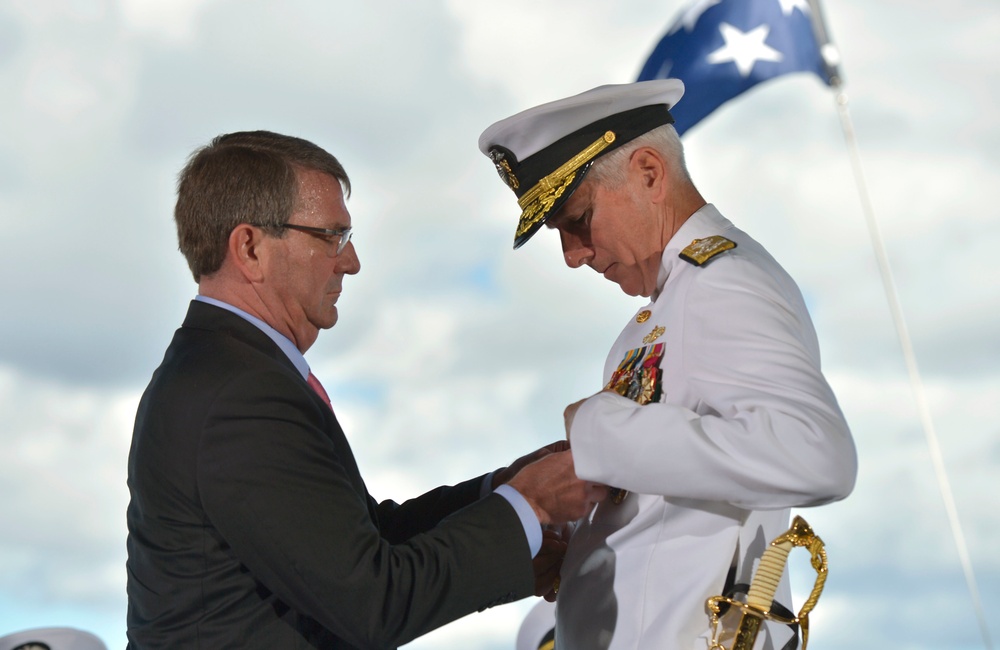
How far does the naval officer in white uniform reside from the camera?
1521mm

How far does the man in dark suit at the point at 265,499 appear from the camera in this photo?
1.69m

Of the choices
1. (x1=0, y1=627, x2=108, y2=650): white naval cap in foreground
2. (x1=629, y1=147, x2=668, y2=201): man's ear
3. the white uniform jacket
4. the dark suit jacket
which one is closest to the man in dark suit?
the dark suit jacket

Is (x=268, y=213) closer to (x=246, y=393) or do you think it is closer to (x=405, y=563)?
(x=246, y=393)

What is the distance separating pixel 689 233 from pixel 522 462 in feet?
1.88

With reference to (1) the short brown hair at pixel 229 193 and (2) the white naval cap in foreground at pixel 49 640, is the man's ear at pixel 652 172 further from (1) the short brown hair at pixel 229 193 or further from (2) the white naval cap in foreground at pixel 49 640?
(2) the white naval cap in foreground at pixel 49 640

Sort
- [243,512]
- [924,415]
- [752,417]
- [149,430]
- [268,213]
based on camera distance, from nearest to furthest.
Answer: [752,417] → [243,512] → [149,430] → [268,213] → [924,415]

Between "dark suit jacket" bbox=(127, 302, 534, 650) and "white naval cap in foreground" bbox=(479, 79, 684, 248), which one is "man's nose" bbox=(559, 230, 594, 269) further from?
"dark suit jacket" bbox=(127, 302, 534, 650)

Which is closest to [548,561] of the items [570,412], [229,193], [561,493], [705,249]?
[561,493]

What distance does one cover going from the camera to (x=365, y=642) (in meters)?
1.71

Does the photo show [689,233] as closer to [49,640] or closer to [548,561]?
[548,561]

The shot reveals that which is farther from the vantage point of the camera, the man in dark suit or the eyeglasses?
the eyeglasses

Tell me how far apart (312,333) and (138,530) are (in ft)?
1.56

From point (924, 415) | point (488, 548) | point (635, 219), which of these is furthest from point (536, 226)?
point (924, 415)

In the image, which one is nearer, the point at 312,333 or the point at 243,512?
the point at 243,512
